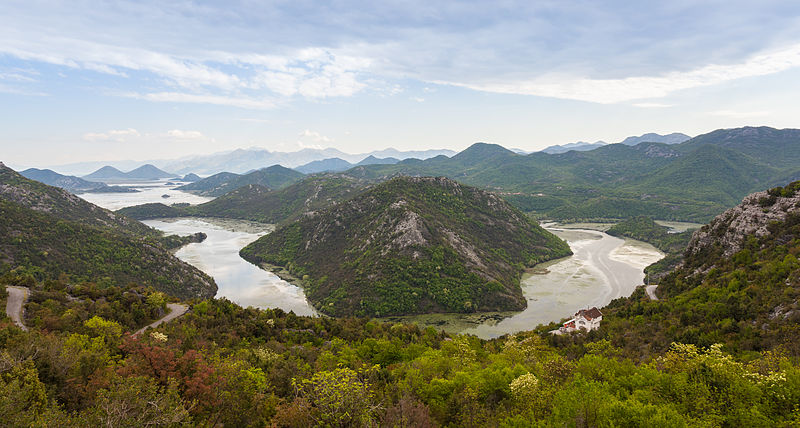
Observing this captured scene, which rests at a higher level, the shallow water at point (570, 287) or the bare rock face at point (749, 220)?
the bare rock face at point (749, 220)

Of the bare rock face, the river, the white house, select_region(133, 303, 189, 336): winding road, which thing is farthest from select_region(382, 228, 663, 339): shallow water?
select_region(133, 303, 189, 336): winding road

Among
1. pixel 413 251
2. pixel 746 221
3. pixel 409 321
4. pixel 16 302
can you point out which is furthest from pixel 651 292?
pixel 16 302

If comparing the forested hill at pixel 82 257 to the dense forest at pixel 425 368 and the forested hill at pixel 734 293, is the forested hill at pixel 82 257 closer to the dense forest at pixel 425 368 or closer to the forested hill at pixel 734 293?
the dense forest at pixel 425 368

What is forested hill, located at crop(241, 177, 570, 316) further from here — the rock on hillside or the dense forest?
the rock on hillside

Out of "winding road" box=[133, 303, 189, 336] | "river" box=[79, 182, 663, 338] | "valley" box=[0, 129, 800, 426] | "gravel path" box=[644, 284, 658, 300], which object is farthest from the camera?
"river" box=[79, 182, 663, 338]

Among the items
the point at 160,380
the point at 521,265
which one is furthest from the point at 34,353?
the point at 521,265

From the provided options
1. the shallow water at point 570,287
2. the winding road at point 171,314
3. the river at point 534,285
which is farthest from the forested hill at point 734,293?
the winding road at point 171,314

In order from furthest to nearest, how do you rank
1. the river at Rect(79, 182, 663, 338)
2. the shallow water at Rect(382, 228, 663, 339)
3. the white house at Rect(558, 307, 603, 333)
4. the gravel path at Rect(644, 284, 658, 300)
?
1. the river at Rect(79, 182, 663, 338)
2. the shallow water at Rect(382, 228, 663, 339)
3. the gravel path at Rect(644, 284, 658, 300)
4. the white house at Rect(558, 307, 603, 333)

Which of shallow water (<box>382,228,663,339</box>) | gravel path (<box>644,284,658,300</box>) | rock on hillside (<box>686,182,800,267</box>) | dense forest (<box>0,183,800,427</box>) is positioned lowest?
shallow water (<box>382,228,663,339</box>)
